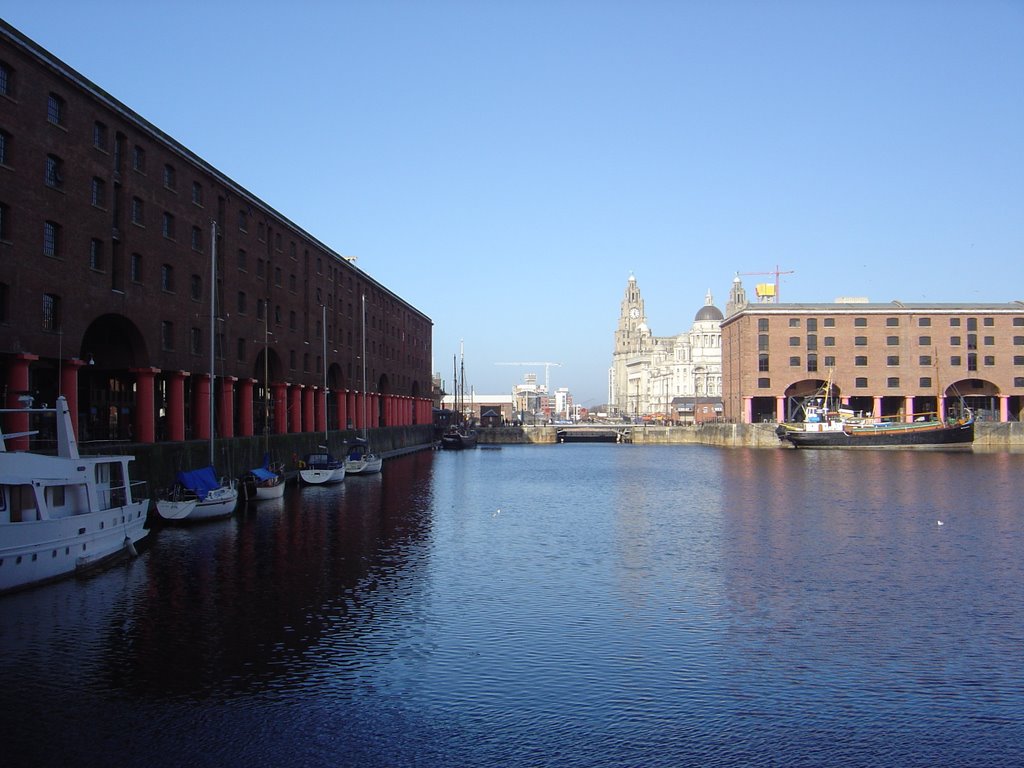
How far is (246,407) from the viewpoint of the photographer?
224 ft

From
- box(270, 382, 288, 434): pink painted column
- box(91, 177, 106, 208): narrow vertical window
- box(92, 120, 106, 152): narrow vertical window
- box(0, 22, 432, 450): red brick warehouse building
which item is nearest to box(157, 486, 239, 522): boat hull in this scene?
box(0, 22, 432, 450): red brick warehouse building

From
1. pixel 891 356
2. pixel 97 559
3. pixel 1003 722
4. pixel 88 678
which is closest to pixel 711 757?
pixel 1003 722

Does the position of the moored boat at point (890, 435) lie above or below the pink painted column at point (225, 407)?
below

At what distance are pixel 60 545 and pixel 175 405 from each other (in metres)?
24.9

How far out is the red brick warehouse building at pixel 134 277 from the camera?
133 feet

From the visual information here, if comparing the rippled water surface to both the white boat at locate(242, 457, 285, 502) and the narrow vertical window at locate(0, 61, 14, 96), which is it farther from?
the narrow vertical window at locate(0, 61, 14, 96)

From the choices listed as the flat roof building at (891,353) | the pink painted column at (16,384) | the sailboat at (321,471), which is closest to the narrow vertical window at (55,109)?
the pink painted column at (16,384)

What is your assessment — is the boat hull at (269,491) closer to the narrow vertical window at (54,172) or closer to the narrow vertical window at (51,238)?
the narrow vertical window at (51,238)

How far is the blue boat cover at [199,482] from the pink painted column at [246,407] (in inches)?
771

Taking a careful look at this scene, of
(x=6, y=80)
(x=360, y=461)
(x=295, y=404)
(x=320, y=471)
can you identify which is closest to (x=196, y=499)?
(x=6, y=80)

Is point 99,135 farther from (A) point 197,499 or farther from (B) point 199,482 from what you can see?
(A) point 197,499

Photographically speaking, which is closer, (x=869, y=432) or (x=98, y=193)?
(x=98, y=193)

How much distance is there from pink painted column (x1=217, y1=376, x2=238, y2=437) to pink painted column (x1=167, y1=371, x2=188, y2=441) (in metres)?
6.47

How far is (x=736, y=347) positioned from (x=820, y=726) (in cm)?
12942
